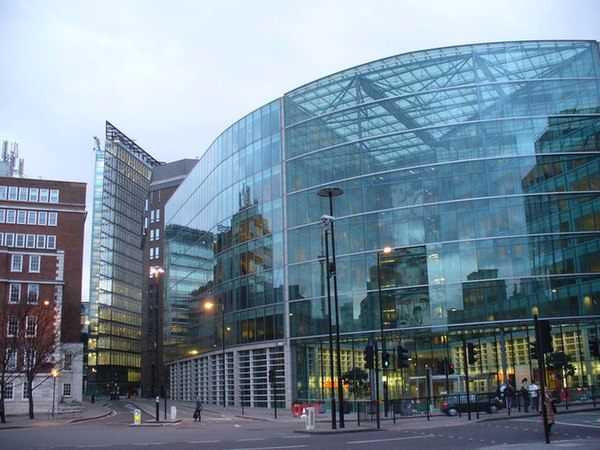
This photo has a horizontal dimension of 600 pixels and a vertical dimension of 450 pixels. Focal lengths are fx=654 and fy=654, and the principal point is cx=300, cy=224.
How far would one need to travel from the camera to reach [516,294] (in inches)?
2000

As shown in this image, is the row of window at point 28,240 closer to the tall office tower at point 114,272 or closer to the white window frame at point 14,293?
the white window frame at point 14,293

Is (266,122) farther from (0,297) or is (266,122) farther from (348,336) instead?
(0,297)

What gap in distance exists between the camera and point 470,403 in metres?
40.2

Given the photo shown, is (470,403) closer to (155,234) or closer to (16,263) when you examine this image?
(16,263)

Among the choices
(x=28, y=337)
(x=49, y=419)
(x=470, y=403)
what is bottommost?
(x=49, y=419)

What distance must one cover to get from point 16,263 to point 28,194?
12379mm

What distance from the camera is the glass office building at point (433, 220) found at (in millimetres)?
51312

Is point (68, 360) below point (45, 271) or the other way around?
below

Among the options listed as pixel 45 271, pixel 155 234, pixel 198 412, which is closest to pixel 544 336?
pixel 198 412

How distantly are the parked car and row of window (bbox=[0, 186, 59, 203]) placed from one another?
6297 centimetres

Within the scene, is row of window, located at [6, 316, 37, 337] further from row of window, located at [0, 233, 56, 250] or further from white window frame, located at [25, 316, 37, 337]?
row of window, located at [0, 233, 56, 250]

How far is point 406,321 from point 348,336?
512 cm

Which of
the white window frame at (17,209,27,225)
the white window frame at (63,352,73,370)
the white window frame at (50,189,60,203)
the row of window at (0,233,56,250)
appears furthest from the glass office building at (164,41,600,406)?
the white window frame at (17,209,27,225)

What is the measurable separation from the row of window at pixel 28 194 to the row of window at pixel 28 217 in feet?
5.62
